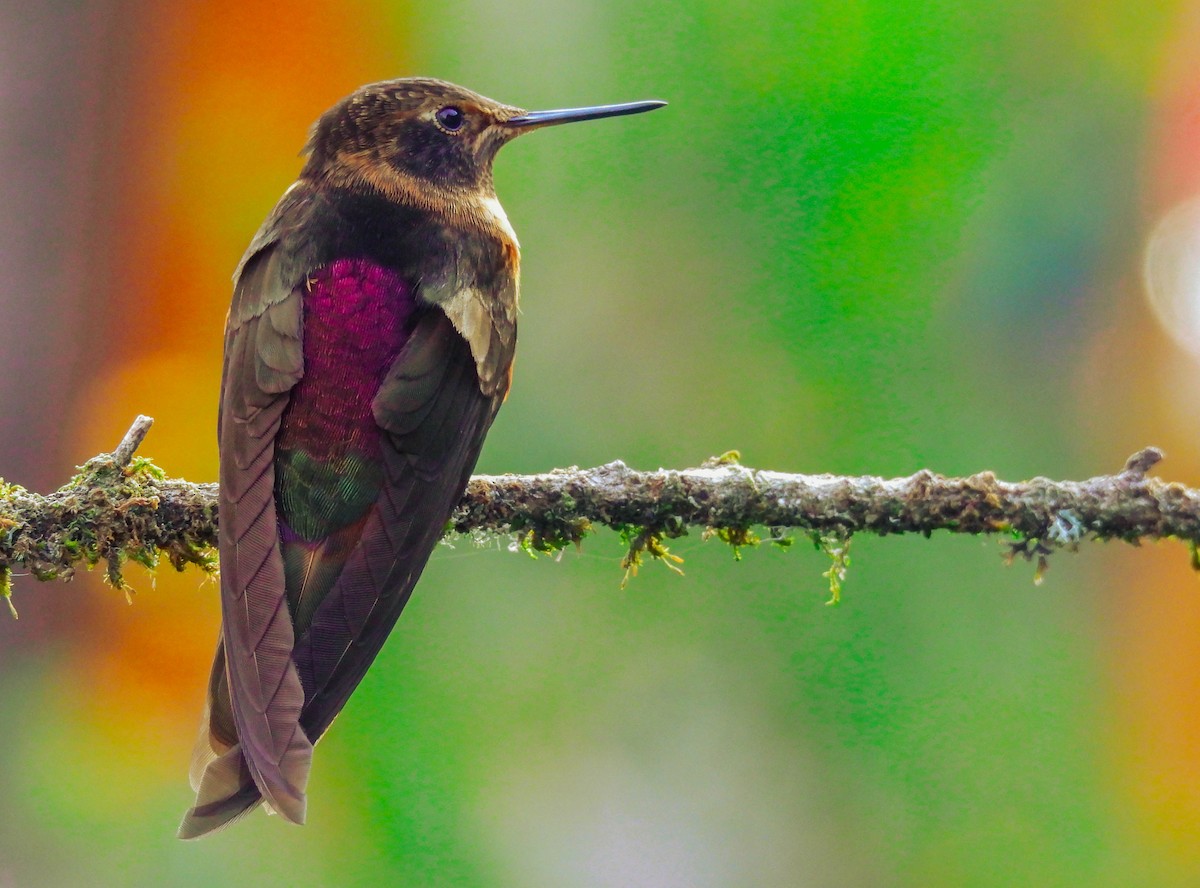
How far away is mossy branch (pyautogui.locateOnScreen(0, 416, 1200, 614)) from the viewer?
113 inches

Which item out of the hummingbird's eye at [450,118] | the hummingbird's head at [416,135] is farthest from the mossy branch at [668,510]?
the hummingbird's eye at [450,118]

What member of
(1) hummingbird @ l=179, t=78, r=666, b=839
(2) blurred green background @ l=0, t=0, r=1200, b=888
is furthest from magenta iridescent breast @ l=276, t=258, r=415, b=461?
(2) blurred green background @ l=0, t=0, r=1200, b=888

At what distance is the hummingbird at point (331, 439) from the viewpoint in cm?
276

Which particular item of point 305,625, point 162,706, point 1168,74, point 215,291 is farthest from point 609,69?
point 305,625

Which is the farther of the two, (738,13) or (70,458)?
(738,13)

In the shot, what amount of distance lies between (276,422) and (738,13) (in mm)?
8851

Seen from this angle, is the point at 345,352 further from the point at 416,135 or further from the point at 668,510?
the point at 416,135

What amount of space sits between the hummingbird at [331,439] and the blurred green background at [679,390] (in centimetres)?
478

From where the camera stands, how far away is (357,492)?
304 cm

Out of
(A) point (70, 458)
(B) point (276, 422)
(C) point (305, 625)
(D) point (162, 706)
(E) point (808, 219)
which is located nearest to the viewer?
(C) point (305, 625)

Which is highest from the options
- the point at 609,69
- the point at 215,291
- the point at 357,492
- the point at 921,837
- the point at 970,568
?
the point at 609,69

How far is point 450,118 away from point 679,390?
574 centimetres

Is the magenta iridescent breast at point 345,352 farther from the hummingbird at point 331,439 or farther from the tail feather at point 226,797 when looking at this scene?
the tail feather at point 226,797

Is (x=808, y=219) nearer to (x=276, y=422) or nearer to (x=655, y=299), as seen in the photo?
(x=655, y=299)
